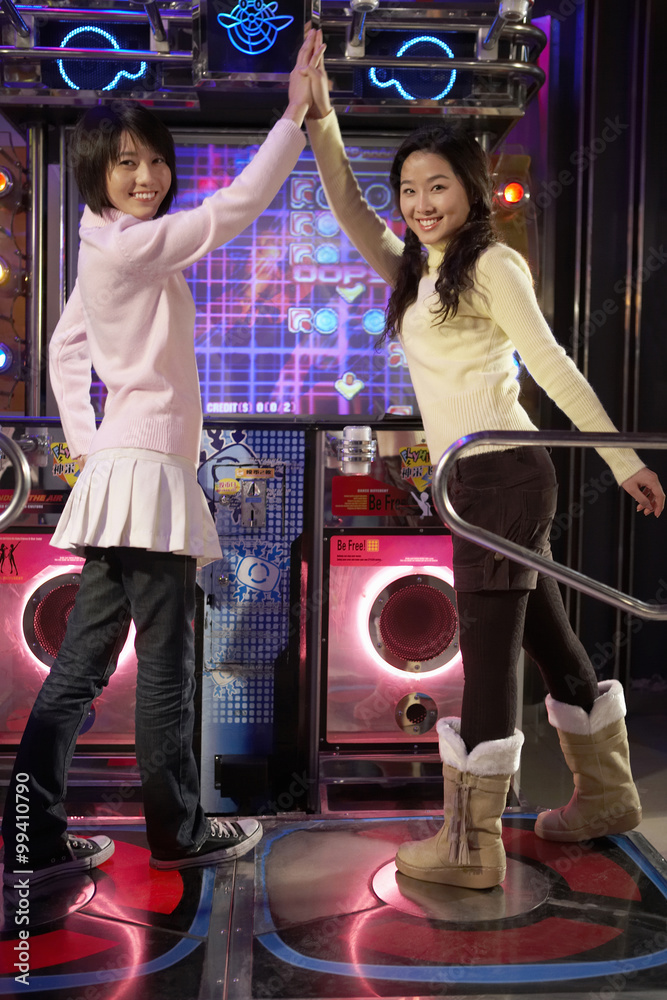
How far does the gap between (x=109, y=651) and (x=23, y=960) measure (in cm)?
55

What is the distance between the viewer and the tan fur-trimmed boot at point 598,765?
1.83 meters

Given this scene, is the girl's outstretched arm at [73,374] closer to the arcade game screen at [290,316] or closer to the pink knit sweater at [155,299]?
the pink knit sweater at [155,299]

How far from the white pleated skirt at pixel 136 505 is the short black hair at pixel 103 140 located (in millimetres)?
507

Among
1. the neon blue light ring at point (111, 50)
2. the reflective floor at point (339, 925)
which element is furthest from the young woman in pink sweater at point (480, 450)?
the neon blue light ring at point (111, 50)

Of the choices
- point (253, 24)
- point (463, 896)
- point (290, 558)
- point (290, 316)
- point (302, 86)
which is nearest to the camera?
point (463, 896)

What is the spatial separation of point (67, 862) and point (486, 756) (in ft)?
2.85

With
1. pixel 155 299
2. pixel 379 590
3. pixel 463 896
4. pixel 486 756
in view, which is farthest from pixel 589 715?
pixel 155 299

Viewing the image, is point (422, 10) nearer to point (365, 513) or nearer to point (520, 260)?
point (520, 260)

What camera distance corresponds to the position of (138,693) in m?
1.69

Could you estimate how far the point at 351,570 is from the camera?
2.34m

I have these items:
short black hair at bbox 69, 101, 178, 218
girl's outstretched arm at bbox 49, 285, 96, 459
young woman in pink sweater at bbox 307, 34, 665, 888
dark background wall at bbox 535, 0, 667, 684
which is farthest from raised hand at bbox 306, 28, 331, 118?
dark background wall at bbox 535, 0, 667, 684

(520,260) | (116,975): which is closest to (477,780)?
(116,975)

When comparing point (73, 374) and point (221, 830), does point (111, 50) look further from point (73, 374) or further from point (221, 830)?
point (221, 830)

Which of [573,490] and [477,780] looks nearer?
[477,780]
